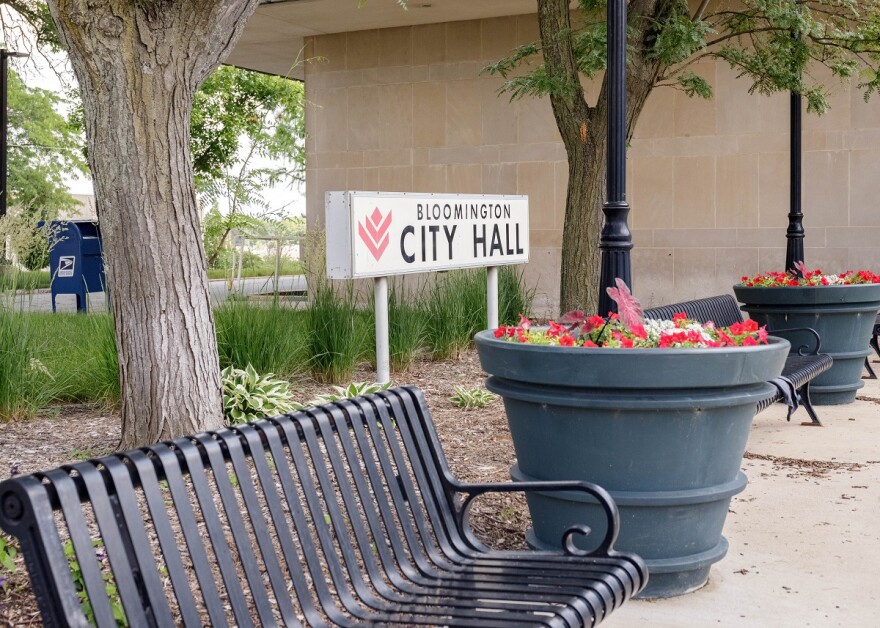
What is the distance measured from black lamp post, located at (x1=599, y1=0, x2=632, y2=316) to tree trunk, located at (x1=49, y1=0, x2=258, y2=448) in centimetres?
180

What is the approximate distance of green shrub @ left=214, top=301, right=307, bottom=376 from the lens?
302 inches

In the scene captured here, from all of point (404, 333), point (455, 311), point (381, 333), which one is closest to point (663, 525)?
point (381, 333)

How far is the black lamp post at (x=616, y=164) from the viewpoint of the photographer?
5.01 meters

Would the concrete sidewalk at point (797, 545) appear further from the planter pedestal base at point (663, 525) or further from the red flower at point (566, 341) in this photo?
the red flower at point (566, 341)

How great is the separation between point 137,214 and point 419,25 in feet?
37.5

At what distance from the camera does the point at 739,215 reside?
559 inches

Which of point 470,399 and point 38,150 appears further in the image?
point 38,150

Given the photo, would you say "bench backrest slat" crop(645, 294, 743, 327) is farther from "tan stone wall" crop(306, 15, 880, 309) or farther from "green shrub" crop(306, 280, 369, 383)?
"tan stone wall" crop(306, 15, 880, 309)

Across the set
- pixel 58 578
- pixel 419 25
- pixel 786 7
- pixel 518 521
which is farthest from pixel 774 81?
pixel 58 578

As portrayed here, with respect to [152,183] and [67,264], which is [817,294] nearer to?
[152,183]

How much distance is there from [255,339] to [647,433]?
4372 millimetres

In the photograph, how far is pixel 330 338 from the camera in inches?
335

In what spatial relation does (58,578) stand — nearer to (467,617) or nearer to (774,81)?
(467,617)

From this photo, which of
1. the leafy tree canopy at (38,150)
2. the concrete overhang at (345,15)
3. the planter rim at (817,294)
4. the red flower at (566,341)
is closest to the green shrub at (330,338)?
the planter rim at (817,294)
